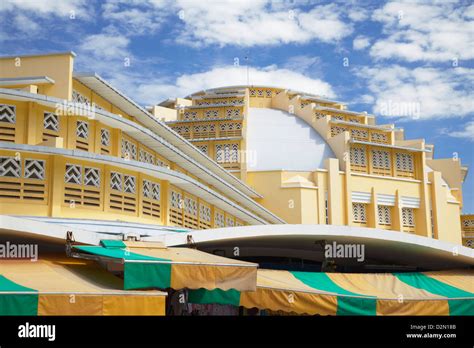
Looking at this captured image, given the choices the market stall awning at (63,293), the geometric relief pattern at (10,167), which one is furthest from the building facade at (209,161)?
the market stall awning at (63,293)

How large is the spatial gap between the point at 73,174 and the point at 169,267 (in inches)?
209

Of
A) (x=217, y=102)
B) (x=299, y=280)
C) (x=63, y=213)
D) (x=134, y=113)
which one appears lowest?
(x=299, y=280)

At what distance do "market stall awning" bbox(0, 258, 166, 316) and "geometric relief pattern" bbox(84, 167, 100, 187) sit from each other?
3889 mm

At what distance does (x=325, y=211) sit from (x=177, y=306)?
2712cm

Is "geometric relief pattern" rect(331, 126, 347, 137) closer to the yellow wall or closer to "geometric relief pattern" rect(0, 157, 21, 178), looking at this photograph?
the yellow wall

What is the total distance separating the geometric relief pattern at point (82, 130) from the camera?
1866 centimetres

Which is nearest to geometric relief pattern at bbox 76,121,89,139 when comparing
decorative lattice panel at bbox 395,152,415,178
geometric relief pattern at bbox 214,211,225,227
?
geometric relief pattern at bbox 214,211,225,227

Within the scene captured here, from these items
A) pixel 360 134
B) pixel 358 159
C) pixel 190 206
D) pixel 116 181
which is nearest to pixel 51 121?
pixel 116 181

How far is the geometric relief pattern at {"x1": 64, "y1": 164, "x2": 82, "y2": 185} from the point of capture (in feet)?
57.6

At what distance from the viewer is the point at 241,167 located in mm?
43438

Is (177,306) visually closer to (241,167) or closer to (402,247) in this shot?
(402,247)

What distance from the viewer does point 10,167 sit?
16984 millimetres

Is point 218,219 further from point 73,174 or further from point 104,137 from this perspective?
point 73,174
